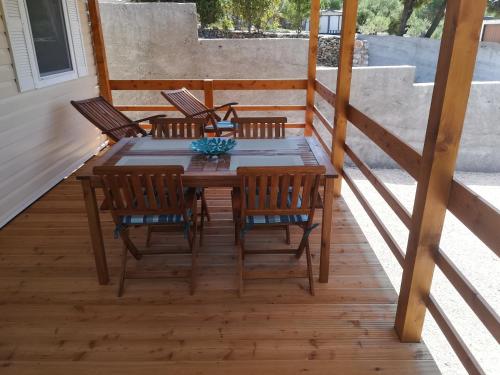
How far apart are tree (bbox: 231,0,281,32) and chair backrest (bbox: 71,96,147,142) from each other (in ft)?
20.5

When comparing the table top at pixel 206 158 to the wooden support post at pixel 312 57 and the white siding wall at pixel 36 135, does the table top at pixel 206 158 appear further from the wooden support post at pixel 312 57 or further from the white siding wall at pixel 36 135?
the wooden support post at pixel 312 57

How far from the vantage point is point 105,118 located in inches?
167

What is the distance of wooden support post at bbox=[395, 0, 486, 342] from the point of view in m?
1.49

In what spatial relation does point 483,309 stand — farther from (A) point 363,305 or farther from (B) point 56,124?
(B) point 56,124

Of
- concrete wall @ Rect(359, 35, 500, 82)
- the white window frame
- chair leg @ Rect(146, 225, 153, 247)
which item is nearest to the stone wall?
concrete wall @ Rect(359, 35, 500, 82)

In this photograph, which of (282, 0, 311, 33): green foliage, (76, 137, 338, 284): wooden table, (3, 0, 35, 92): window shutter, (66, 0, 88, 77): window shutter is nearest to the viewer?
(76, 137, 338, 284): wooden table

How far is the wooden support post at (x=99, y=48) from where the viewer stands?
188 inches

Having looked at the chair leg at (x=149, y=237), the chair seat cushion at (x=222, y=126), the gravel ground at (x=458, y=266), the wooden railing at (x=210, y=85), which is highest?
the wooden railing at (x=210, y=85)

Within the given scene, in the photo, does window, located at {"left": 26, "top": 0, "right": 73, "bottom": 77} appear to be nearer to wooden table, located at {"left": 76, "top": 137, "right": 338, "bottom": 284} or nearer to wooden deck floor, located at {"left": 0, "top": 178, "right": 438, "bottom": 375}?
wooden table, located at {"left": 76, "top": 137, "right": 338, "bottom": 284}

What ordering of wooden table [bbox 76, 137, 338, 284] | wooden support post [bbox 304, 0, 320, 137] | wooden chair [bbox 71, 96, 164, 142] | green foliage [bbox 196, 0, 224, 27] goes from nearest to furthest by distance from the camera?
wooden table [bbox 76, 137, 338, 284] → wooden chair [bbox 71, 96, 164, 142] → wooden support post [bbox 304, 0, 320, 137] → green foliage [bbox 196, 0, 224, 27]

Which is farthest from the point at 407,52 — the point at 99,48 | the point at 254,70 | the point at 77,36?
the point at 77,36

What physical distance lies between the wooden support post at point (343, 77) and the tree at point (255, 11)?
700 centimetres

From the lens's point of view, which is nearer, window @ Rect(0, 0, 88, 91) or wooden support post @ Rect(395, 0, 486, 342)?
wooden support post @ Rect(395, 0, 486, 342)

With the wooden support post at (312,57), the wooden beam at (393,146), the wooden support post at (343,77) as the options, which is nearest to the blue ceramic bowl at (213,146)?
the wooden beam at (393,146)
